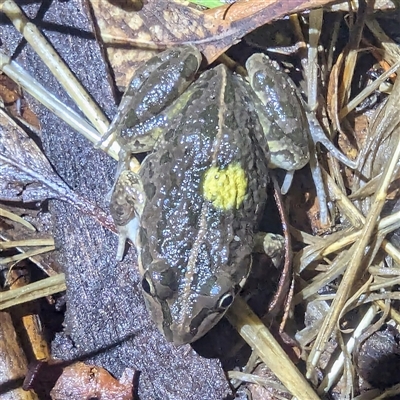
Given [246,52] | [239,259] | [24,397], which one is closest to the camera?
[239,259]

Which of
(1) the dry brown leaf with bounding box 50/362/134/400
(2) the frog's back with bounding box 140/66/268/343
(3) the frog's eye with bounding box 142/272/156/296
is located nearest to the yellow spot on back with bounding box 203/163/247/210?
(2) the frog's back with bounding box 140/66/268/343

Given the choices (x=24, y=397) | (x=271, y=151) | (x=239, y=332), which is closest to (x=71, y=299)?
(x=24, y=397)

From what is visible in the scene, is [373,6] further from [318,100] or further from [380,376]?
[380,376]

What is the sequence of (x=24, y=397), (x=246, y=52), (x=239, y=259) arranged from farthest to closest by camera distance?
(x=246, y=52) → (x=24, y=397) → (x=239, y=259)

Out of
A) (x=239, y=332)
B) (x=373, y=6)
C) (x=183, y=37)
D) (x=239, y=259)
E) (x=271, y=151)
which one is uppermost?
(x=183, y=37)

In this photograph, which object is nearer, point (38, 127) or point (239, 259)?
point (239, 259)

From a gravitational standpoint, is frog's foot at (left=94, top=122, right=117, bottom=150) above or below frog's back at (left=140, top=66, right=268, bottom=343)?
above

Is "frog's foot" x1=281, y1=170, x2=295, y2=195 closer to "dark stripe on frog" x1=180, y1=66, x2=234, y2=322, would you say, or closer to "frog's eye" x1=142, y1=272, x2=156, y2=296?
"dark stripe on frog" x1=180, y1=66, x2=234, y2=322

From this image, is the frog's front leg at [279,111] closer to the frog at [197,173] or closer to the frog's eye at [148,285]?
the frog at [197,173]
